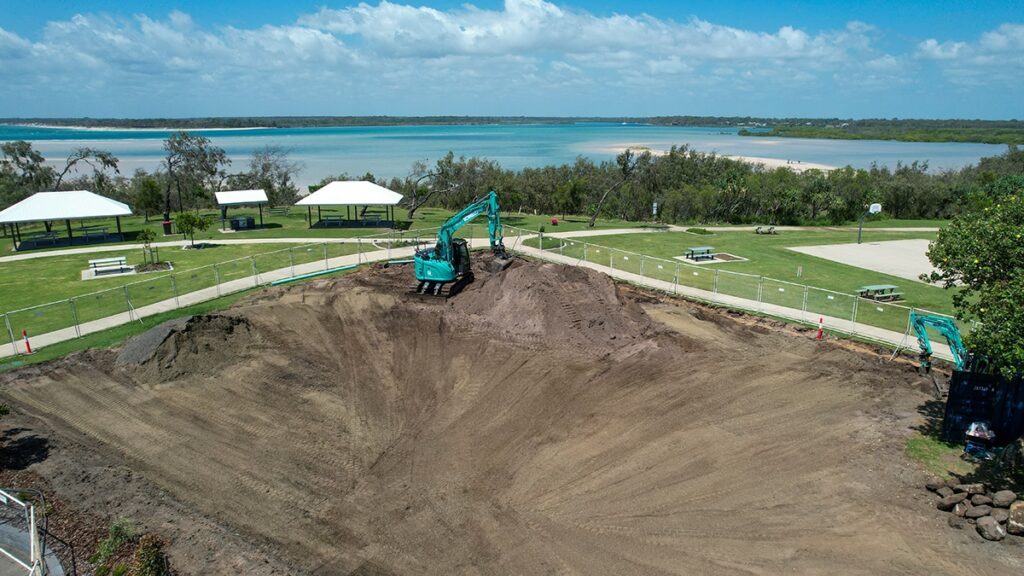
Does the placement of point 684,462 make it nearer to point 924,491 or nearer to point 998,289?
point 924,491

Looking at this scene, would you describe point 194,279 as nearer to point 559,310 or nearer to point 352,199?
point 352,199

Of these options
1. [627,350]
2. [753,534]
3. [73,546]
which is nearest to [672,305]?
[627,350]

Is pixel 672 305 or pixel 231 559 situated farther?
pixel 672 305

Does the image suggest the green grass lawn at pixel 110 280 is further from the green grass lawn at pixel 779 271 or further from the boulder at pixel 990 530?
the boulder at pixel 990 530

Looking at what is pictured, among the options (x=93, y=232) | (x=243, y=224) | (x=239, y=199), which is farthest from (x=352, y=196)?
(x=93, y=232)

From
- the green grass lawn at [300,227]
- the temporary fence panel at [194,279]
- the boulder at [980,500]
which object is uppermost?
the green grass lawn at [300,227]

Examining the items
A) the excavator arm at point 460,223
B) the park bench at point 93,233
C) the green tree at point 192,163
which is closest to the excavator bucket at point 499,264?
the excavator arm at point 460,223
